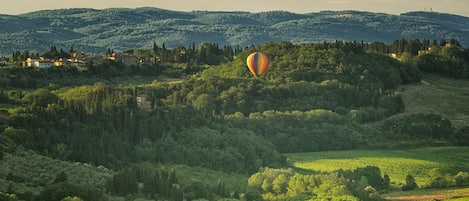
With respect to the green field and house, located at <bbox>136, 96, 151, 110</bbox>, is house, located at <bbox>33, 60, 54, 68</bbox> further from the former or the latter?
the green field

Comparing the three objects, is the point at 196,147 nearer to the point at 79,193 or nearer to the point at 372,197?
the point at 372,197

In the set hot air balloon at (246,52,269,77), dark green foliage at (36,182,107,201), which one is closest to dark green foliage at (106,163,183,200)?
dark green foliage at (36,182,107,201)

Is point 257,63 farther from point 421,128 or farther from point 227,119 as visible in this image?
point 227,119

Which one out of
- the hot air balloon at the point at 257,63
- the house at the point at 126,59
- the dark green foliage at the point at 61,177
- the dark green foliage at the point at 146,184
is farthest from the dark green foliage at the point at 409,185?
the house at the point at 126,59

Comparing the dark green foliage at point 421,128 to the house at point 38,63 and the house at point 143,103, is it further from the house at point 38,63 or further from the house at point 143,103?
the house at point 38,63

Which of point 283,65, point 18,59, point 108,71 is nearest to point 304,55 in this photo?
point 283,65

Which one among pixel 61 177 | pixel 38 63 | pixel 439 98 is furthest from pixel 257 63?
pixel 61 177
